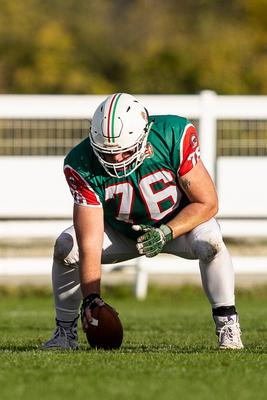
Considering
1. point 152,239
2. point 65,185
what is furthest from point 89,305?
point 65,185

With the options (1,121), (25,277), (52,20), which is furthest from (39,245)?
(52,20)

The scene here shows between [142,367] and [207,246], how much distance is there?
1.13 meters

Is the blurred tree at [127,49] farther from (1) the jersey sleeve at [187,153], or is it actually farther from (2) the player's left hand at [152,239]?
(2) the player's left hand at [152,239]

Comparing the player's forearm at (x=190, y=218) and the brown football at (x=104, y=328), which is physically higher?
the player's forearm at (x=190, y=218)

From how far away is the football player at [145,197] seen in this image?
26.9ft

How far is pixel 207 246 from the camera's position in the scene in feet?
27.1

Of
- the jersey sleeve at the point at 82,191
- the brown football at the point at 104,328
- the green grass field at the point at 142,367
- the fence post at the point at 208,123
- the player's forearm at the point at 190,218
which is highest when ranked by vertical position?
the fence post at the point at 208,123

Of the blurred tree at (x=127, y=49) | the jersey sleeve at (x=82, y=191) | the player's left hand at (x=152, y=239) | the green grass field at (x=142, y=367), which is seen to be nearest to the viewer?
the green grass field at (x=142, y=367)

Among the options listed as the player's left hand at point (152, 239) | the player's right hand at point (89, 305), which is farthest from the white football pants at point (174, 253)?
the player's right hand at point (89, 305)

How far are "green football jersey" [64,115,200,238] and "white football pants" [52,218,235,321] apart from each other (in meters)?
0.25

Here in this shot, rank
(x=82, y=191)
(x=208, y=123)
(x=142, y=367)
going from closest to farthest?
(x=142, y=367), (x=82, y=191), (x=208, y=123)

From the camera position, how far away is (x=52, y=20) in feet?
148

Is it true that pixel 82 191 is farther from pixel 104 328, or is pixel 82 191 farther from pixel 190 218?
pixel 104 328

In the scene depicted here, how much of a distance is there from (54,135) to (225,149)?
5.84ft
